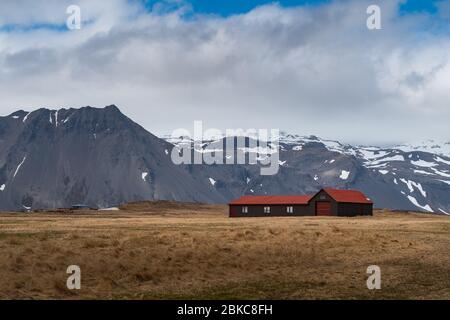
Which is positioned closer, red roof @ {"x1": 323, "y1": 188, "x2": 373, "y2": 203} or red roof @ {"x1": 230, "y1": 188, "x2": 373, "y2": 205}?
red roof @ {"x1": 323, "y1": 188, "x2": 373, "y2": 203}

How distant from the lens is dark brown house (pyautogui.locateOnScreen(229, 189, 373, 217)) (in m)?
132

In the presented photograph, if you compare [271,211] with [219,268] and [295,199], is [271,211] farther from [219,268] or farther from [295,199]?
[219,268]

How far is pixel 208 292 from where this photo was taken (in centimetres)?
2448

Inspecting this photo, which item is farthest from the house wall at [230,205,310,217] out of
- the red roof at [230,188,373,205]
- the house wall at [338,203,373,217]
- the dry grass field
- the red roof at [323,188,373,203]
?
the dry grass field

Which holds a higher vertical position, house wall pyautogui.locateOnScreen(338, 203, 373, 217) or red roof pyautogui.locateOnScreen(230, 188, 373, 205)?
red roof pyautogui.locateOnScreen(230, 188, 373, 205)

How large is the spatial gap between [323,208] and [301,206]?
5.22 meters

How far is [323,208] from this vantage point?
133500 mm

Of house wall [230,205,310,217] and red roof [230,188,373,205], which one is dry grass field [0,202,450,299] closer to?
house wall [230,205,310,217]

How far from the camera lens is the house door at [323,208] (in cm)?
13288

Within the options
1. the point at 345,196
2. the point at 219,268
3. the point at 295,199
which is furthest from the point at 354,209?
the point at 219,268
